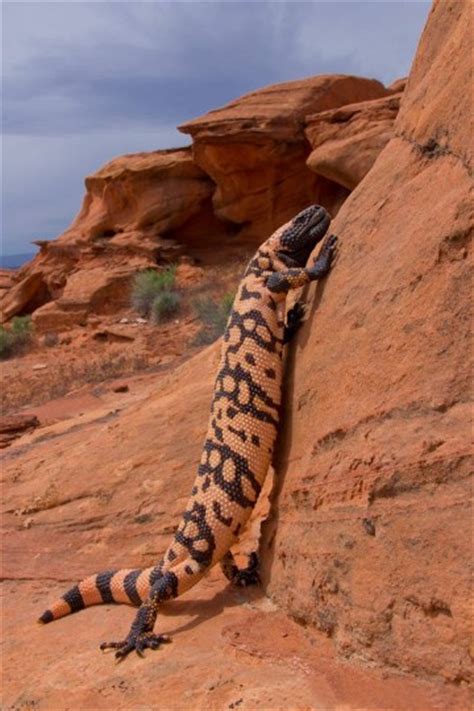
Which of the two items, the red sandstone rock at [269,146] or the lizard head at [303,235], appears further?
the red sandstone rock at [269,146]

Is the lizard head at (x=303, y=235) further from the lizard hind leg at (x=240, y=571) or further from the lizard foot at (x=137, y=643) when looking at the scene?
the lizard foot at (x=137, y=643)

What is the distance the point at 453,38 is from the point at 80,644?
345 centimetres

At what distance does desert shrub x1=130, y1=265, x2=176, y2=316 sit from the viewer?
57.8 ft

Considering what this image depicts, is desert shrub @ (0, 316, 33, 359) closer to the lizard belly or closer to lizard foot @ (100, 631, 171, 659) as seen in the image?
the lizard belly

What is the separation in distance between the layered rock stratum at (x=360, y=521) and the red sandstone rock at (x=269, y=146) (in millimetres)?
12580

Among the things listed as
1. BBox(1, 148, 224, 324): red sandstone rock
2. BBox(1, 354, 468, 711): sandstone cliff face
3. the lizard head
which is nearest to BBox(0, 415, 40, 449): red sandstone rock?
BBox(1, 354, 468, 711): sandstone cliff face

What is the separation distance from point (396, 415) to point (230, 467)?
53.1 inches

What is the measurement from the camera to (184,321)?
55.4 ft

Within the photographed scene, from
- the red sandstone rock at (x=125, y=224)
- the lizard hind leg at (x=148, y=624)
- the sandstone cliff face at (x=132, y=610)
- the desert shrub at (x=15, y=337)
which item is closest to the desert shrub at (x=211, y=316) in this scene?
the red sandstone rock at (x=125, y=224)

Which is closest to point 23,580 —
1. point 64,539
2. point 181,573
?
point 64,539

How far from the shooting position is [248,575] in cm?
401

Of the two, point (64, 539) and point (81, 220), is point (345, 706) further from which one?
point (81, 220)

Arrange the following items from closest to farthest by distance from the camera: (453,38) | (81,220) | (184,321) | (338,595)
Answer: (338,595) < (453,38) < (184,321) < (81,220)

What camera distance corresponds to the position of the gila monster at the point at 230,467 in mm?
4020
